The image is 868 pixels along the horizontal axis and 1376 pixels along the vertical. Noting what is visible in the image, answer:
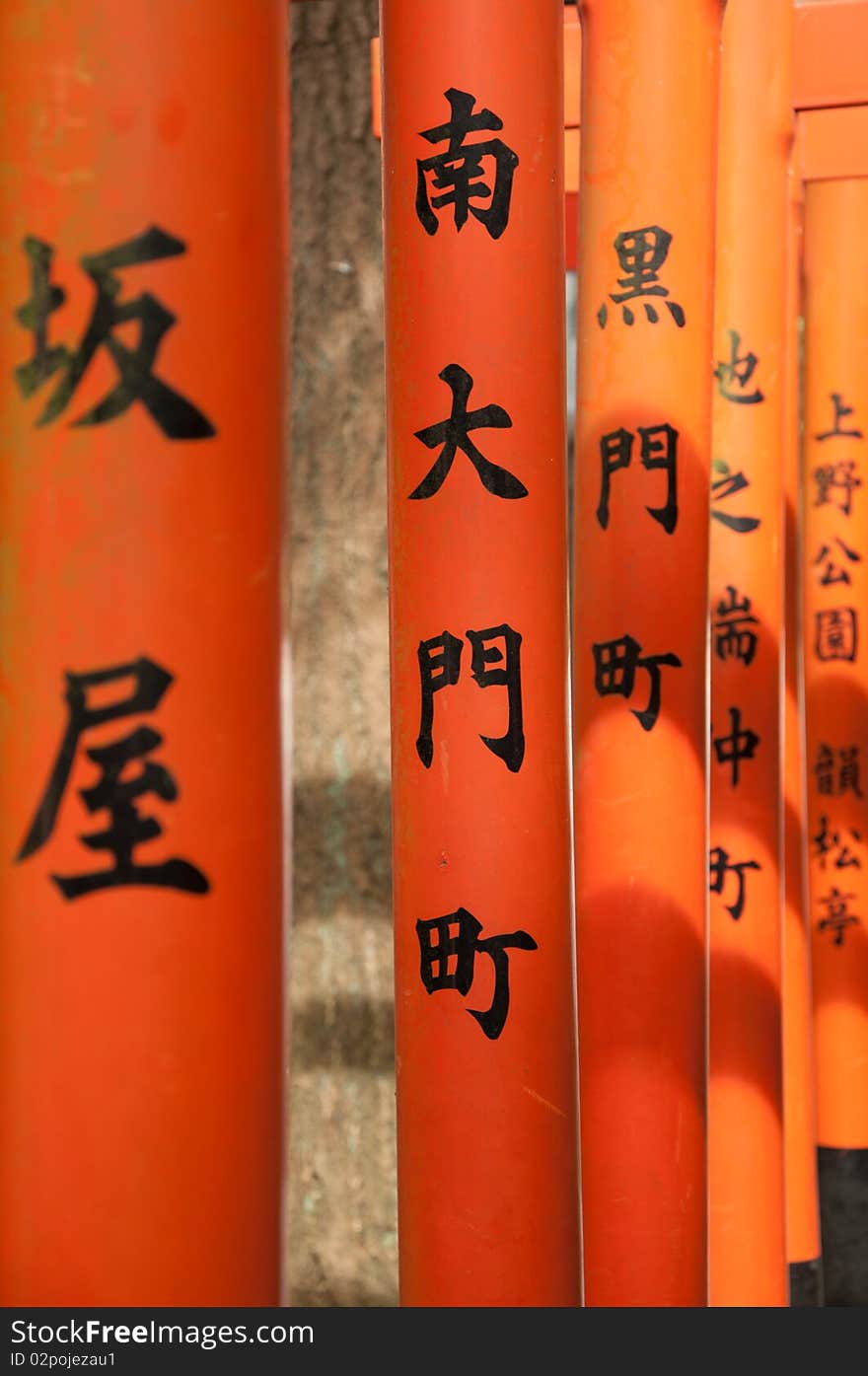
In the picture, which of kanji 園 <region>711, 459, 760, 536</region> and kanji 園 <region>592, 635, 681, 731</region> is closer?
kanji 園 <region>592, 635, 681, 731</region>

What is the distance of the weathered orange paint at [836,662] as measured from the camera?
5.50 metres

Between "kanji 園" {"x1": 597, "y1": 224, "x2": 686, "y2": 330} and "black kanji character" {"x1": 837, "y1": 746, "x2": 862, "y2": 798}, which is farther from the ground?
"kanji 園" {"x1": 597, "y1": 224, "x2": 686, "y2": 330}

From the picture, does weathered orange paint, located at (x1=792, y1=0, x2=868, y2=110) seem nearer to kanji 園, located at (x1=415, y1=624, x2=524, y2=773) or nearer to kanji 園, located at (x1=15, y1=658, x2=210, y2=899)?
kanji 園, located at (x1=415, y1=624, x2=524, y2=773)

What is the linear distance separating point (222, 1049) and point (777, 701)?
2.89m

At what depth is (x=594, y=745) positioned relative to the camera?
297 centimetres

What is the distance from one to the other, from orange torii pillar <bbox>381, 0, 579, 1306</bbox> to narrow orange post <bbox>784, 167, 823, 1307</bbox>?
2803 millimetres

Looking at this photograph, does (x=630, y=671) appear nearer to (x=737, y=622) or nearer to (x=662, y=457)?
(x=662, y=457)

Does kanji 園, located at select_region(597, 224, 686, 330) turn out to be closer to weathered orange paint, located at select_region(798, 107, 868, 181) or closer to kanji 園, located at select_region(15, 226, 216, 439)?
kanji 園, located at select_region(15, 226, 216, 439)

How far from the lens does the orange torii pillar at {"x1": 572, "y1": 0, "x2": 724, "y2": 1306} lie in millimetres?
2850

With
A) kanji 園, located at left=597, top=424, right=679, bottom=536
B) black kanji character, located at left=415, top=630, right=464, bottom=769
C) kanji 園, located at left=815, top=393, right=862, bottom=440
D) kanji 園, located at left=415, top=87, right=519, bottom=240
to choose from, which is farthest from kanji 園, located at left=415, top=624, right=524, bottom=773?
kanji 園, located at left=815, top=393, right=862, bottom=440

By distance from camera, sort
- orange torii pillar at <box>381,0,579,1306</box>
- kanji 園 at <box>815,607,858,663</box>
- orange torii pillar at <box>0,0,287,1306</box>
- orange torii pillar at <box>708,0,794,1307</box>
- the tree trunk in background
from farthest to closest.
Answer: kanji 園 at <box>815,607,858,663</box> < the tree trunk in background < orange torii pillar at <box>708,0,794,1307</box> < orange torii pillar at <box>381,0,579,1306</box> < orange torii pillar at <box>0,0,287,1306</box>

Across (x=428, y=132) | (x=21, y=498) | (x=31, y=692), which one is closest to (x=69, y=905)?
(x=31, y=692)

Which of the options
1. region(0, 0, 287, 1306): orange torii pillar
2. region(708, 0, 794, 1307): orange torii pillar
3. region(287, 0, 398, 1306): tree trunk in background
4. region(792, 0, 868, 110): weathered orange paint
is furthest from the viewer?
region(287, 0, 398, 1306): tree trunk in background

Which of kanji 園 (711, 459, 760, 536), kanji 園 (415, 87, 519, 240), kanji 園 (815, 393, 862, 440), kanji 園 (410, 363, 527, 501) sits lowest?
kanji 園 (410, 363, 527, 501)
